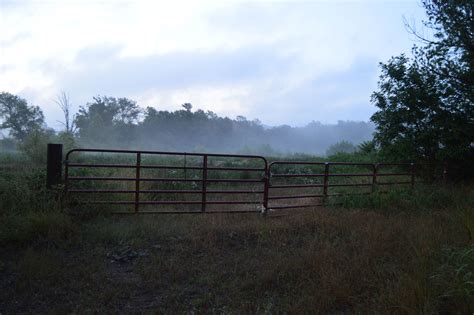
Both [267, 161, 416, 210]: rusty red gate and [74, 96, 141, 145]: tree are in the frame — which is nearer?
[267, 161, 416, 210]: rusty red gate

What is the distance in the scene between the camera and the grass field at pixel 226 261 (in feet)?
11.9

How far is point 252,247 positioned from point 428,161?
30.0 feet

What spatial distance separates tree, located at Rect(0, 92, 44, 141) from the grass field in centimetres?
4268

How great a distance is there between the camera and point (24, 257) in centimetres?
475

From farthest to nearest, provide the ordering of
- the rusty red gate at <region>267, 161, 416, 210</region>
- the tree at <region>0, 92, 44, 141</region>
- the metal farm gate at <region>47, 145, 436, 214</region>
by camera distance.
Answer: the tree at <region>0, 92, 44, 141</region> < the rusty red gate at <region>267, 161, 416, 210</region> < the metal farm gate at <region>47, 145, 436, 214</region>

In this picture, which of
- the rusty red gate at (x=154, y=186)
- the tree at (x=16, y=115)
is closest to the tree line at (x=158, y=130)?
the tree at (x=16, y=115)

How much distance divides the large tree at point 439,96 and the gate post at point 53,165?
34.5 ft

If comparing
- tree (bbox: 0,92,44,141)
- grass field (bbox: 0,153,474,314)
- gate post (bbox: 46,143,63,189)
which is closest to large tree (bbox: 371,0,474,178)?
grass field (bbox: 0,153,474,314)

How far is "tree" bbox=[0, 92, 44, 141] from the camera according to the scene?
42.7 m

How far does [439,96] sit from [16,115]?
47.8m

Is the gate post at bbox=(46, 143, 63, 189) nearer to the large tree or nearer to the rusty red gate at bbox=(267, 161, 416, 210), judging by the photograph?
the rusty red gate at bbox=(267, 161, 416, 210)

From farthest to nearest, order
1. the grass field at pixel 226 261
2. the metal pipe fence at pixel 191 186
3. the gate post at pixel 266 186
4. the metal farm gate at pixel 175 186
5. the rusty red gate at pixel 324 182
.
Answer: the rusty red gate at pixel 324 182
the gate post at pixel 266 186
the metal pipe fence at pixel 191 186
the metal farm gate at pixel 175 186
the grass field at pixel 226 261

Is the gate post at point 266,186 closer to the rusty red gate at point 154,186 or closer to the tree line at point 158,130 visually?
the rusty red gate at point 154,186

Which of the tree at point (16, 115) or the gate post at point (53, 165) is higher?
the tree at point (16, 115)
